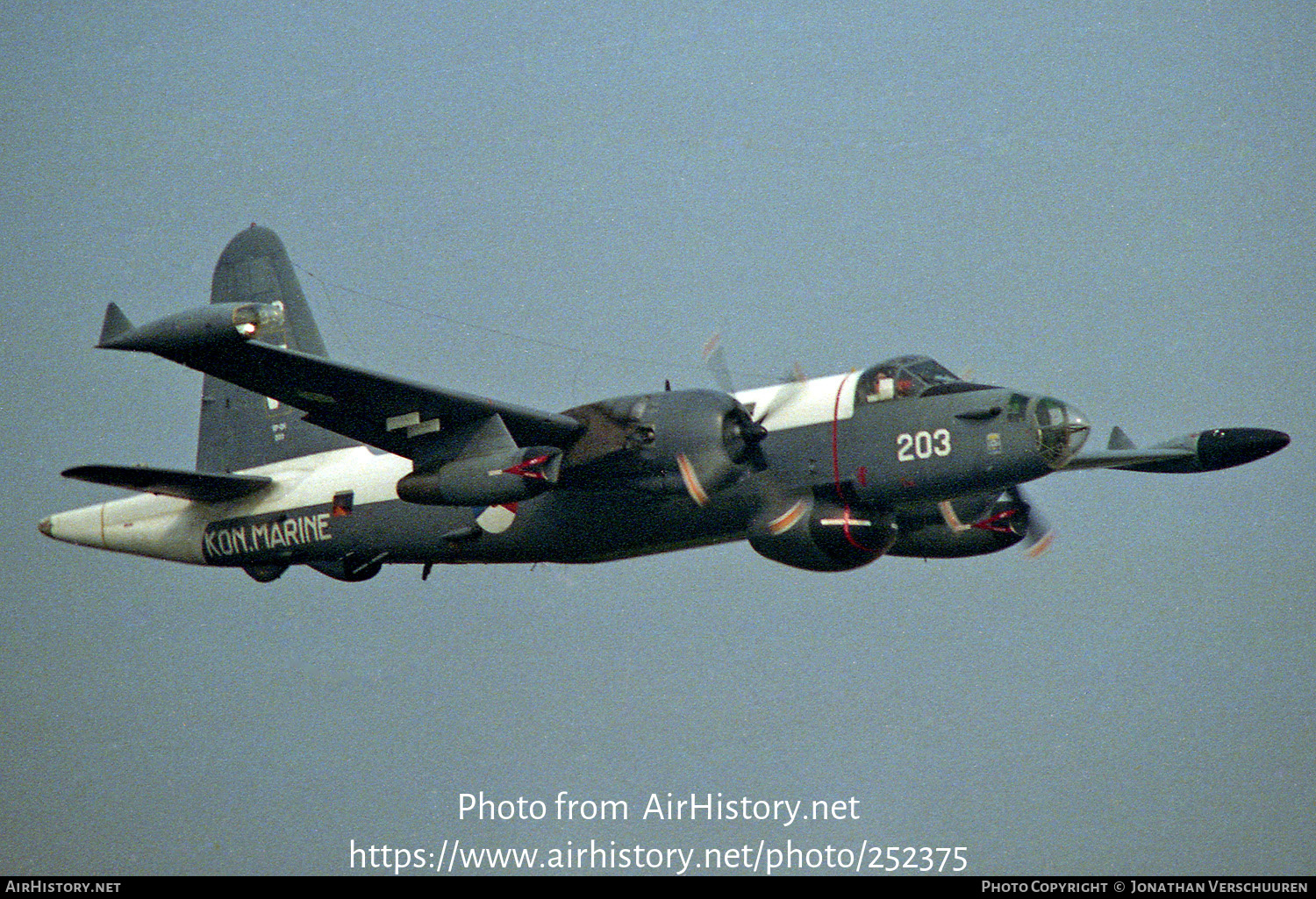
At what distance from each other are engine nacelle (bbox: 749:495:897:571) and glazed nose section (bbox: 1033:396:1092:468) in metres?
2.96

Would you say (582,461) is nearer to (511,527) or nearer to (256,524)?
(511,527)

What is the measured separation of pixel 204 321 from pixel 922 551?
14.1m

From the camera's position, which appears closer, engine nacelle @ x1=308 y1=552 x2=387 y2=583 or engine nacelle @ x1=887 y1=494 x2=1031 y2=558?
engine nacelle @ x1=887 y1=494 x2=1031 y2=558

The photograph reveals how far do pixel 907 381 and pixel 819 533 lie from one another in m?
2.84

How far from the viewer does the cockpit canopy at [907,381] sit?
24.5 m

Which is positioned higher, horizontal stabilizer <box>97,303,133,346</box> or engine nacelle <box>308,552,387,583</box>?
horizontal stabilizer <box>97,303,133,346</box>

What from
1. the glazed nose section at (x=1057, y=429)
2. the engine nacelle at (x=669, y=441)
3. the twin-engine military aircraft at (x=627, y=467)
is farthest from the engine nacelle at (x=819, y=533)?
the glazed nose section at (x=1057, y=429)

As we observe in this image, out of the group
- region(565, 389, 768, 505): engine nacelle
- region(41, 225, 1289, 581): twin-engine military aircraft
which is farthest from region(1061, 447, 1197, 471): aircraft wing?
region(565, 389, 768, 505): engine nacelle

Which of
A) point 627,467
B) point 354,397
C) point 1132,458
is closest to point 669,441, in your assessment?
point 627,467

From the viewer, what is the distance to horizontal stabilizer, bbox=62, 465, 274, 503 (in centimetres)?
2784

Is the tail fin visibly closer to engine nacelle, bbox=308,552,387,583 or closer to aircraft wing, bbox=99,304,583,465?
engine nacelle, bbox=308,552,387,583

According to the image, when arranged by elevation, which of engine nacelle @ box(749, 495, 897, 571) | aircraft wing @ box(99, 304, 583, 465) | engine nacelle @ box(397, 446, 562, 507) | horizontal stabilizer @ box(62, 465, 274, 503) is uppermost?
aircraft wing @ box(99, 304, 583, 465)

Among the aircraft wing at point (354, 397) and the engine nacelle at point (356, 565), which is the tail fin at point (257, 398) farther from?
the aircraft wing at point (354, 397)

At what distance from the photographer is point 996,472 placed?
23.8 m
